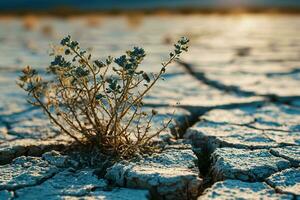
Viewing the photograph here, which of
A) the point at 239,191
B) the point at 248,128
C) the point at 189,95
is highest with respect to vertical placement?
the point at 189,95

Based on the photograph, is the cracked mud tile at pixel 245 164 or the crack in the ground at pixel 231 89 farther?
the crack in the ground at pixel 231 89

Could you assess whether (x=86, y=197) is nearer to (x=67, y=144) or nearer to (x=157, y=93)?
(x=67, y=144)

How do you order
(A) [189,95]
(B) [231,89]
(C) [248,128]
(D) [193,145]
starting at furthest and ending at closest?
(B) [231,89], (A) [189,95], (C) [248,128], (D) [193,145]

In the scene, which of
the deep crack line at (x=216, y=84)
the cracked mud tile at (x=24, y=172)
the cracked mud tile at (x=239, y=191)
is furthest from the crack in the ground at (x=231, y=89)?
the cracked mud tile at (x=24, y=172)

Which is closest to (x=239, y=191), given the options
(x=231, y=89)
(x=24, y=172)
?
(x=24, y=172)

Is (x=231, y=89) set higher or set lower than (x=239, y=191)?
higher

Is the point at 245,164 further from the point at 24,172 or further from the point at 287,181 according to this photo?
the point at 24,172

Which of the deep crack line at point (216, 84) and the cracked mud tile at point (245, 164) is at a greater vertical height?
the deep crack line at point (216, 84)

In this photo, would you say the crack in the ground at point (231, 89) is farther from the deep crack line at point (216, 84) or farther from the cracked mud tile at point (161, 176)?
the cracked mud tile at point (161, 176)

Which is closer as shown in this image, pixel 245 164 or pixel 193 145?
pixel 245 164

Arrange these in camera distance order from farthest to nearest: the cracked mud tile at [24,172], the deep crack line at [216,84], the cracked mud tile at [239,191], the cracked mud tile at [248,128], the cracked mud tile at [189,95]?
the deep crack line at [216,84] < the cracked mud tile at [189,95] < the cracked mud tile at [248,128] < the cracked mud tile at [24,172] < the cracked mud tile at [239,191]

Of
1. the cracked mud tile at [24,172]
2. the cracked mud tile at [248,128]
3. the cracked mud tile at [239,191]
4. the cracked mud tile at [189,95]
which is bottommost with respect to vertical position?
the cracked mud tile at [239,191]

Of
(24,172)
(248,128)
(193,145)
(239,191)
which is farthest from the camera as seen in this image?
(248,128)
